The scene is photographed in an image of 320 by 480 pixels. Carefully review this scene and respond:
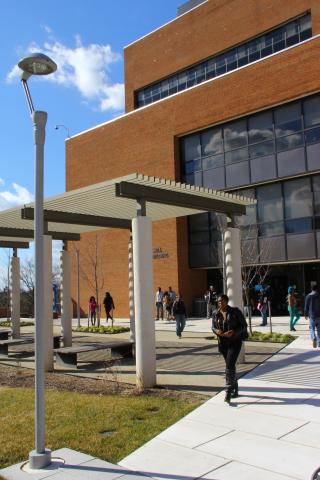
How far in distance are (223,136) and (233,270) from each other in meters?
16.7

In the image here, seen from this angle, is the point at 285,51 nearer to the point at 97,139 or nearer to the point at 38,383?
the point at 97,139

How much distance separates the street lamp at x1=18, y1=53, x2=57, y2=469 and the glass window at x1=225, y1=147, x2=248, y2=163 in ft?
68.8

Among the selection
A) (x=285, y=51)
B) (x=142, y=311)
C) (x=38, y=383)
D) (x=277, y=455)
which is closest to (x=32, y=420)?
(x=38, y=383)

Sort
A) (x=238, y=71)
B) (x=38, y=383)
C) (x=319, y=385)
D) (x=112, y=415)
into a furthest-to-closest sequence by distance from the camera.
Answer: (x=238, y=71) < (x=319, y=385) < (x=112, y=415) < (x=38, y=383)

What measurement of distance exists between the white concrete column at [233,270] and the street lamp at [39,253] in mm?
6497

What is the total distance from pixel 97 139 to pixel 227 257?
2414cm

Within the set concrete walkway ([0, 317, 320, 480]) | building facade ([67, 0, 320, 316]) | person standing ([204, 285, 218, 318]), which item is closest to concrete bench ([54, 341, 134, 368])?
concrete walkway ([0, 317, 320, 480])

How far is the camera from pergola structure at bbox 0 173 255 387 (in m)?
9.34

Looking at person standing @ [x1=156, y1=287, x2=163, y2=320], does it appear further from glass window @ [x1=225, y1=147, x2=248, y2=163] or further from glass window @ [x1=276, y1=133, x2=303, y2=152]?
glass window @ [x1=276, y1=133, x2=303, y2=152]

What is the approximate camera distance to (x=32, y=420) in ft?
24.2

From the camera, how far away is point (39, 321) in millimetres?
5617

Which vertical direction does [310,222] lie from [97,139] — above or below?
below

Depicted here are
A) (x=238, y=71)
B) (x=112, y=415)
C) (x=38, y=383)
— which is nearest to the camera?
(x=38, y=383)

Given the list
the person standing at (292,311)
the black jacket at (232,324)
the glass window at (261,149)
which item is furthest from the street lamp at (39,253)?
the glass window at (261,149)
